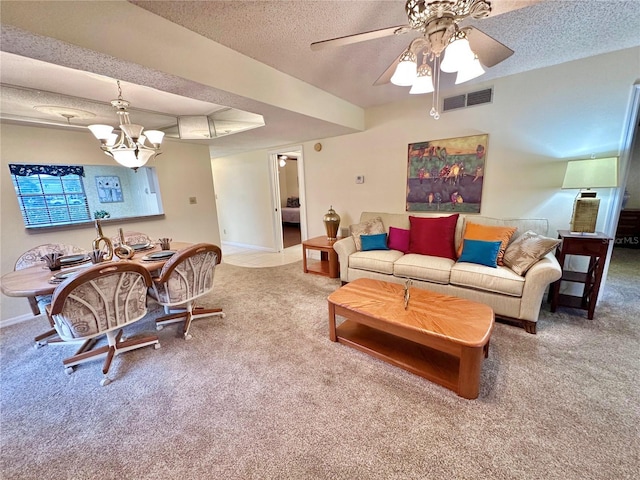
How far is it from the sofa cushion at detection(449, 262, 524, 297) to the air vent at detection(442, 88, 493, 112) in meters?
1.92

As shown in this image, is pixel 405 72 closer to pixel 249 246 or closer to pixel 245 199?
pixel 245 199

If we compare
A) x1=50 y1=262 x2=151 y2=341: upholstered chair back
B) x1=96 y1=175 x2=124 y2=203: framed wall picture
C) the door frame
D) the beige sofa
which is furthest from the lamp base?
x1=96 y1=175 x2=124 y2=203: framed wall picture

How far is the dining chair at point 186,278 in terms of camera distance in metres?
2.15

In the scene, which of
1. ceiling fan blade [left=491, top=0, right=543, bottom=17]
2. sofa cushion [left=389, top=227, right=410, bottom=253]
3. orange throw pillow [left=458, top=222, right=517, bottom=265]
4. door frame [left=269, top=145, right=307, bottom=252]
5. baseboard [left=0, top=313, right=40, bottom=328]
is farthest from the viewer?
door frame [left=269, top=145, right=307, bottom=252]

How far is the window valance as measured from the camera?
2.87 metres

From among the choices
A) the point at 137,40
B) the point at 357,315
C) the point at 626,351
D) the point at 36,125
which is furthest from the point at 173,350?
the point at 626,351

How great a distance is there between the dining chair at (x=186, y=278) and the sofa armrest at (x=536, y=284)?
2.79m

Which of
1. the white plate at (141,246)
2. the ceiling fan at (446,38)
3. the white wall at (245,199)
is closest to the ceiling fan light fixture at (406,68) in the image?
the ceiling fan at (446,38)

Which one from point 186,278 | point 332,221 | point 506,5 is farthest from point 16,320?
point 506,5

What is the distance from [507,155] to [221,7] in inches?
122

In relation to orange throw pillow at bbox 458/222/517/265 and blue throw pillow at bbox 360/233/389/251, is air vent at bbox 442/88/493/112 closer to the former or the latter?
orange throw pillow at bbox 458/222/517/265

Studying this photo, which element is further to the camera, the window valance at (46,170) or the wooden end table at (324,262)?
the wooden end table at (324,262)

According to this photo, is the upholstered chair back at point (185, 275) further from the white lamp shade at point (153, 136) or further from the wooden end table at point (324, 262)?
the wooden end table at point (324, 262)

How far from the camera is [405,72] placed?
1.44 meters
